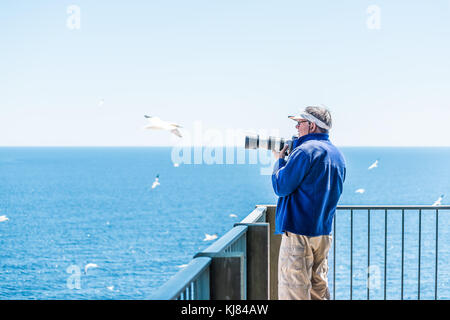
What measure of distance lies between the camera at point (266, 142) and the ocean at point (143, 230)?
91.4ft

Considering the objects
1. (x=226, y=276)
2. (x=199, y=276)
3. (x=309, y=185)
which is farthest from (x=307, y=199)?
(x=199, y=276)

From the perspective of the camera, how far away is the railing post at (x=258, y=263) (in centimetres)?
304

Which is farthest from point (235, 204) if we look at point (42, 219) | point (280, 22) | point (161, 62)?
point (161, 62)

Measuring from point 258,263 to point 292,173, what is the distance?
1.93ft

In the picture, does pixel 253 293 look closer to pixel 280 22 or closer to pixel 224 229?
pixel 224 229

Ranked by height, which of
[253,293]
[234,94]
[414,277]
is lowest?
[414,277]

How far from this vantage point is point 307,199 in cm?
294

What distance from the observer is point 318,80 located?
107 meters

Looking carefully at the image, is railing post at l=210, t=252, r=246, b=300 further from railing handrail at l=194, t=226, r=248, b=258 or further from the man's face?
the man's face

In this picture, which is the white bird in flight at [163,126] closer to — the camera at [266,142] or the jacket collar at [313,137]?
the camera at [266,142]

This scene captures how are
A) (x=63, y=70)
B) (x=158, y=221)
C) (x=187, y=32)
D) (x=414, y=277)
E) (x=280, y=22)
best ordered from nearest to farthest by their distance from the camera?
(x=414, y=277) < (x=158, y=221) < (x=280, y=22) < (x=187, y=32) < (x=63, y=70)

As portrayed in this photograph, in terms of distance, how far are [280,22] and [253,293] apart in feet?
335

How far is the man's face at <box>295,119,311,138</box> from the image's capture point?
3.07m

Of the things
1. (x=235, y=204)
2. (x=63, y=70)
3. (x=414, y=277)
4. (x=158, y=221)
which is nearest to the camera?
(x=414, y=277)
